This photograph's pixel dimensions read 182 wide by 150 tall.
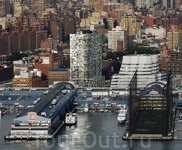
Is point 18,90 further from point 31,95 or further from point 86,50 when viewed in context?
point 86,50

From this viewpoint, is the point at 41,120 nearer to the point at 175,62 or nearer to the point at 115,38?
the point at 175,62

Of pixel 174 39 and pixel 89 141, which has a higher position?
pixel 89 141

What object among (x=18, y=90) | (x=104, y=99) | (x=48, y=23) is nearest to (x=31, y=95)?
(x=18, y=90)

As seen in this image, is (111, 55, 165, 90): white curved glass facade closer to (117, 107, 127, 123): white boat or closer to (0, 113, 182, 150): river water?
(117, 107, 127, 123): white boat

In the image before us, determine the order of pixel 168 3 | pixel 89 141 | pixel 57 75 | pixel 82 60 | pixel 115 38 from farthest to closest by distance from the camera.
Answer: pixel 168 3
pixel 115 38
pixel 57 75
pixel 82 60
pixel 89 141

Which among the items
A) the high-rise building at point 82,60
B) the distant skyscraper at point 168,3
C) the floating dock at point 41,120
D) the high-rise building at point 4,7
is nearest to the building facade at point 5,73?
the high-rise building at point 82,60

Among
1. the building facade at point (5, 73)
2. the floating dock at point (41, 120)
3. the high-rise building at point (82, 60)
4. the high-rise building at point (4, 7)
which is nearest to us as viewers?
the floating dock at point (41, 120)

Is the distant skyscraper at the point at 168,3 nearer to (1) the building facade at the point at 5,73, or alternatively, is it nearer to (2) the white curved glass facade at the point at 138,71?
(1) the building facade at the point at 5,73

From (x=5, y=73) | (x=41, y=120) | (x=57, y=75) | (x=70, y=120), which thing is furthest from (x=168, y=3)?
(x=41, y=120)
